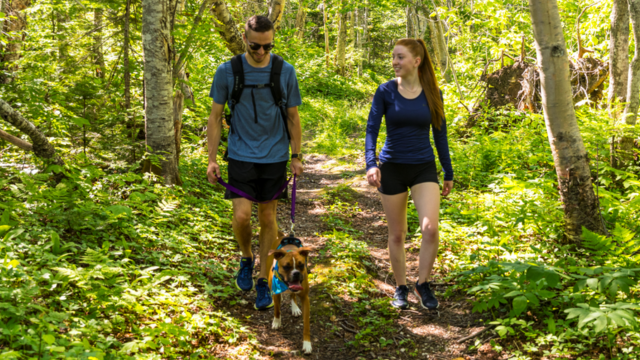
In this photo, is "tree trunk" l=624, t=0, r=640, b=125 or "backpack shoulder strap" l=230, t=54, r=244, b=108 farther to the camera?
"tree trunk" l=624, t=0, r=640, b=125

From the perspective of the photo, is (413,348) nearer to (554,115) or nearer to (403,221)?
(403,221)

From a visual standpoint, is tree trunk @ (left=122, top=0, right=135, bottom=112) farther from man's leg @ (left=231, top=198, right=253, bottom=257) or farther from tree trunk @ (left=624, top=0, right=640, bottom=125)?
tree trunk @ (left=624, top=0, right=640, bottom=125)

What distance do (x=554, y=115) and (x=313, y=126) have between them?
13.4 meters

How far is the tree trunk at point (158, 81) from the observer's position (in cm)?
603

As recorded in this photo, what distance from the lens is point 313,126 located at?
17500mm

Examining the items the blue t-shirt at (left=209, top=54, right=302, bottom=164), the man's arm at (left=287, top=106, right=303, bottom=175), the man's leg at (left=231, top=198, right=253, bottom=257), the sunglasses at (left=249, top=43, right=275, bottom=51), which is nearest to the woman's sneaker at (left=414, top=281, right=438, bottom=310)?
the man's arm at (left=287, top=106, right=303, bottom=175)

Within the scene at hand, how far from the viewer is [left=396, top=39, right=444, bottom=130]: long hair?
4137 mm

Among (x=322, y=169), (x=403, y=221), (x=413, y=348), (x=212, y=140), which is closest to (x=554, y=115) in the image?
(x=403, y=221)

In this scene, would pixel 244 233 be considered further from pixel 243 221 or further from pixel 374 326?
pixel 374 326

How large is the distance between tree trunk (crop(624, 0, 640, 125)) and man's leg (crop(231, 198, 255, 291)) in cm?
573

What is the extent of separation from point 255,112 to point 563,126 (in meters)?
3.19

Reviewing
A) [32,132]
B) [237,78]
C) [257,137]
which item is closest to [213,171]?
[257,137]

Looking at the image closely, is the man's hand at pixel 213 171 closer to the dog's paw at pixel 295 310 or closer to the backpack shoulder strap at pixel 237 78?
the backpack shoulder strap at pixel 237 78

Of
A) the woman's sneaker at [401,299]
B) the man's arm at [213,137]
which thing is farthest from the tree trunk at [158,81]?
the woman's sneaker at [401,299]
